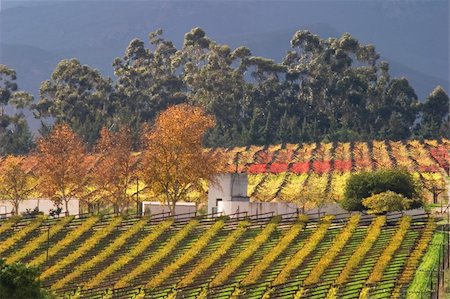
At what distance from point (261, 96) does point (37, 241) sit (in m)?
104

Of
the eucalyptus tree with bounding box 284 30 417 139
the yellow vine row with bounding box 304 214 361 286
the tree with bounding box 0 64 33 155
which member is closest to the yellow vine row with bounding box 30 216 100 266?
the yellow vine row with bounding box 304 214 361 286

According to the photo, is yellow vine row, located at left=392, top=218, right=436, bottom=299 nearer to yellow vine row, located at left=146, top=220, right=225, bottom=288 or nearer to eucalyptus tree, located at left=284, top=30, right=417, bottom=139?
yellow vine row, located at left=146, top=220, right=225, bottom=288

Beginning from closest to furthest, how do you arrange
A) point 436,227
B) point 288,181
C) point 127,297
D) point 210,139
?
point 127,297 → point 436,227 → point 288,181 → point 210,139

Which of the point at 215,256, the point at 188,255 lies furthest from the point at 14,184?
the point at 215,256

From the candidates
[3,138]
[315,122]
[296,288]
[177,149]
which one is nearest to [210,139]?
[315,122]

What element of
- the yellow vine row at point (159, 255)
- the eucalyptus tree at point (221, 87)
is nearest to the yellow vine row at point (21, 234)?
the yellow vine row at point (159, 255)

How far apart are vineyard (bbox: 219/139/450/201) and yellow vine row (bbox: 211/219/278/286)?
17.3m

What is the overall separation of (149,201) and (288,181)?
46.7ft

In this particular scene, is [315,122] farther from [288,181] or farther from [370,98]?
[288,181]

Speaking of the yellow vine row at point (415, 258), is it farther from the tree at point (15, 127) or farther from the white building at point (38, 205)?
the tree at point (15, 127)

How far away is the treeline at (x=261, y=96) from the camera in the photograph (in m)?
166

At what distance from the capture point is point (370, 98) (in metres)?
173

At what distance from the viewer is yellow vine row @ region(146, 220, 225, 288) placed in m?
64.6

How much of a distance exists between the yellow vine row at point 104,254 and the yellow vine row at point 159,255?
8.88 feet
